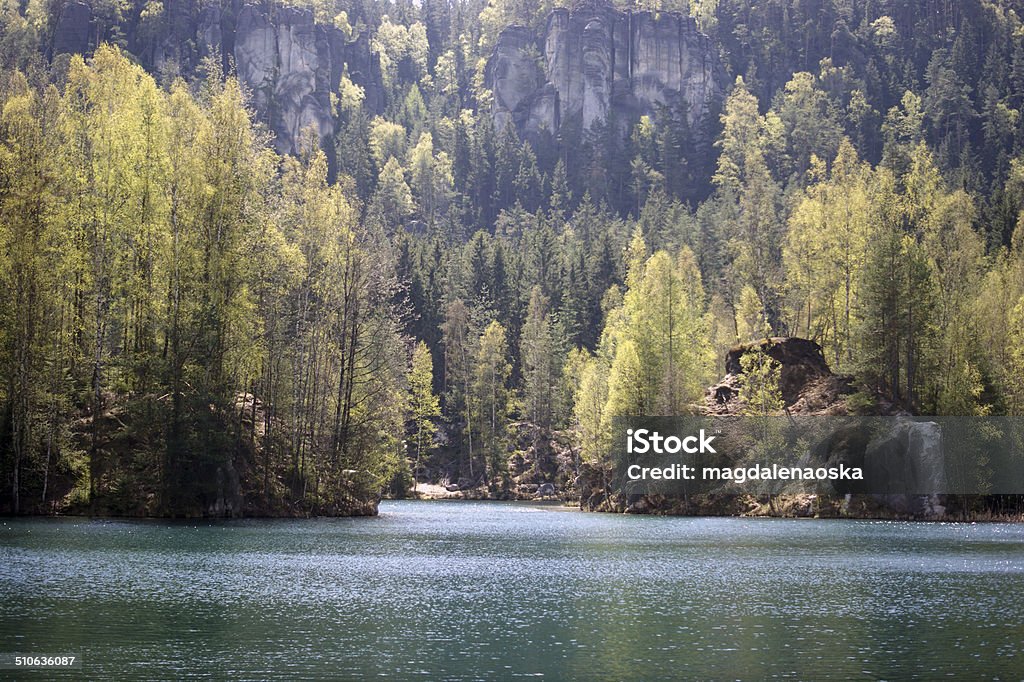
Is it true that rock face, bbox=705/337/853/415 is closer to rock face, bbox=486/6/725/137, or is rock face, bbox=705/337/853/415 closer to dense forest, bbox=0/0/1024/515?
dense forest, bbox=0/0/1024/515

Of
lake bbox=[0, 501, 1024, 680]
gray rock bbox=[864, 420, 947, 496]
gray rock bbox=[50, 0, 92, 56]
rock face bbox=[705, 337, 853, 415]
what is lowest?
lake bbox=[0, 501, 1024, 680]

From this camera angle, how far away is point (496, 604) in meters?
26.6

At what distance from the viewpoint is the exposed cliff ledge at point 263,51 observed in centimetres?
16000

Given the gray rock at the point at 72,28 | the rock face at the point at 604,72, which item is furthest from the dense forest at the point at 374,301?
the rock face at the point at 604,72

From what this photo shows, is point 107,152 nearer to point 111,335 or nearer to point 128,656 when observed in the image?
point 111,335

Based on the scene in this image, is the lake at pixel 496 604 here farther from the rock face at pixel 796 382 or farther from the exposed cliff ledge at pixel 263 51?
the exposed cliff ledge at pixel 263 51

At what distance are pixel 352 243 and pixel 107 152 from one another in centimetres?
1259

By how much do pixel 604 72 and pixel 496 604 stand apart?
15154cm

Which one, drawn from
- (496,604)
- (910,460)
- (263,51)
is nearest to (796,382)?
(910,460)

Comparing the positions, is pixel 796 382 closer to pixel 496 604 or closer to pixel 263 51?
pixel 496 604

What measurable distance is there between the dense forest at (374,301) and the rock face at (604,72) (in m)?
27.6

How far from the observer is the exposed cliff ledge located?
16000 cm

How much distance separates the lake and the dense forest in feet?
21.6

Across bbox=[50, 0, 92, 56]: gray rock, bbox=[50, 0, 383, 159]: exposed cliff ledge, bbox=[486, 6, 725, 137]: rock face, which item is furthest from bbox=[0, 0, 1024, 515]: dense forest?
bbox=[486, 6, 725, 137]: rock face
